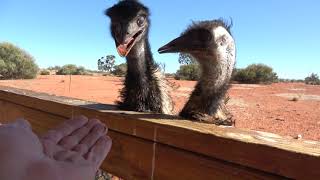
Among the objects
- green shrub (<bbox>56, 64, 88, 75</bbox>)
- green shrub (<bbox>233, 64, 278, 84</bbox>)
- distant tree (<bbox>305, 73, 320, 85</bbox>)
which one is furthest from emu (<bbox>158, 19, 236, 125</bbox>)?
green shrub (<bbox>56, 64, 88, 75</bbox>)

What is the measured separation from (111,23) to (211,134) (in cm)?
140

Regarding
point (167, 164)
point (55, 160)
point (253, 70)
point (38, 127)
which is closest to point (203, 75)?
point (167, 164)

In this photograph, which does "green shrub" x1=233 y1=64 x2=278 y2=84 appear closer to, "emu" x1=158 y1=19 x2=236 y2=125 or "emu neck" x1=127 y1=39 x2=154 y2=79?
"emu neck" x1=127 y1=39 x2=154 y2=79

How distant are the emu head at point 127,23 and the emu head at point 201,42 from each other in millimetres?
288

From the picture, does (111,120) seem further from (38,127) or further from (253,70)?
(253,70)

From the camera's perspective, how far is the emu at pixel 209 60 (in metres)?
2.76

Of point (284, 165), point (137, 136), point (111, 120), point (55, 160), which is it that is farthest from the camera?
point (111, 120)

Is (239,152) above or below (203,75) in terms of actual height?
below

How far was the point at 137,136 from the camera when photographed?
2350mm

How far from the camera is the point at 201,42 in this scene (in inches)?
110

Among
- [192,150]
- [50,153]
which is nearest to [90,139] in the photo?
[50,153]

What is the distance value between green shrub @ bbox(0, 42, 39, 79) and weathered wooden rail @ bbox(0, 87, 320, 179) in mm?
29591

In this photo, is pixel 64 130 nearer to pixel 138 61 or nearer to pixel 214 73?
pixel 214 73

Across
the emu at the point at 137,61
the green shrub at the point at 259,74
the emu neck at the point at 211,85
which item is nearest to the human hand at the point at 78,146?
the emu neck at the point at 211,85
